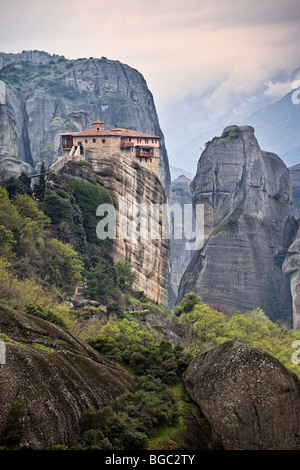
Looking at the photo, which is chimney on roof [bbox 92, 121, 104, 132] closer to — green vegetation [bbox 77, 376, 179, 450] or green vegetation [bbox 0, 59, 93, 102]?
green vegetation [bbox 77, 376, 179, 450]

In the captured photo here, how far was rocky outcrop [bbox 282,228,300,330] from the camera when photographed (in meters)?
131

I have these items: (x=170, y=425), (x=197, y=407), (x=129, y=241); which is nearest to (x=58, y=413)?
(x=170, y=425)

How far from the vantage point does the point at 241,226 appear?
142m

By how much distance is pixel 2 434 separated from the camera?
18594mm

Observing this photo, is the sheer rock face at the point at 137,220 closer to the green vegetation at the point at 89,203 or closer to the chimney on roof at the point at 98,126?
the green vegetation at the point at 89,203

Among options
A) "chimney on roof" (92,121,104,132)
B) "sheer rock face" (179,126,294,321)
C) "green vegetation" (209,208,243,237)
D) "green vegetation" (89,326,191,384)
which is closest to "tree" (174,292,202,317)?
"chimney on roof" (92,121,104,132)

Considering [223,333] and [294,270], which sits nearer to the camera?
[223,333]

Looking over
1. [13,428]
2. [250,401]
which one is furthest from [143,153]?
[13,428]

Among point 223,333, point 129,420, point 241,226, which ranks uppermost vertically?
point 241,226

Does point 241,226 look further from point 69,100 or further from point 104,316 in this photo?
point 104,316

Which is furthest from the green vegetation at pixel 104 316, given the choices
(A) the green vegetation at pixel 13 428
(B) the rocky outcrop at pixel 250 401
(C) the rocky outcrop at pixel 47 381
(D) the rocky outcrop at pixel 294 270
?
(D) the rocky outcrop at pixel 294 270

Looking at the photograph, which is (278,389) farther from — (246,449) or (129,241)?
(129,241)

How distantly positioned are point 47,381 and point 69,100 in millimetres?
155888

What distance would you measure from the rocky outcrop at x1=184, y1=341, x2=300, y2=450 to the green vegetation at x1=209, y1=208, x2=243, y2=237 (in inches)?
4598
